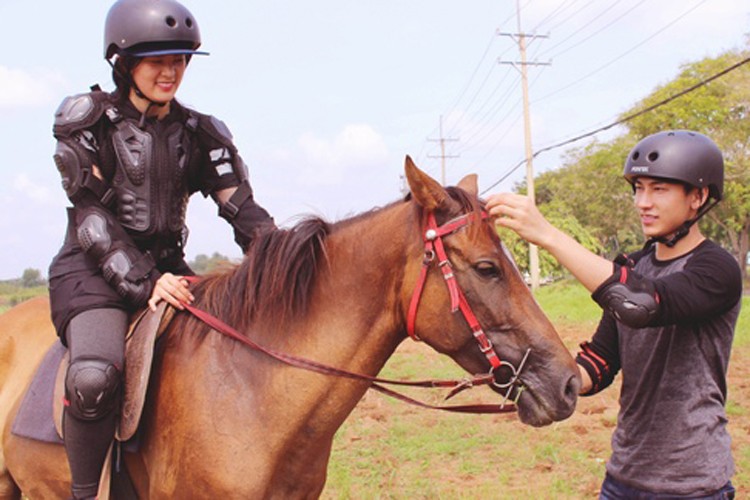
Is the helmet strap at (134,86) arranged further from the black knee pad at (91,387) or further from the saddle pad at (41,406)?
Answer: the saddle pad at (41,406)

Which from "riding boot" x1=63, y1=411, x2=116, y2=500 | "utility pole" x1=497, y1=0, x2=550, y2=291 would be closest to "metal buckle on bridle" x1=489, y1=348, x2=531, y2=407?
"riding boot" x1=63, y1=411, x2=116, y2=500

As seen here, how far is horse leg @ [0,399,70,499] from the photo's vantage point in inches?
129

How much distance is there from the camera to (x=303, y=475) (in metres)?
A: 2.91

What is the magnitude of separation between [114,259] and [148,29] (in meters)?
1.14

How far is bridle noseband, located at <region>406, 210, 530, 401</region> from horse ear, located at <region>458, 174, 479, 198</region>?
0.38 meters

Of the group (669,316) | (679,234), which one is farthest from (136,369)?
(679,234)

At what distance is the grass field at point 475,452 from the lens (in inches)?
231

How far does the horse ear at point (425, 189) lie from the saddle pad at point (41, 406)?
2.13 metres

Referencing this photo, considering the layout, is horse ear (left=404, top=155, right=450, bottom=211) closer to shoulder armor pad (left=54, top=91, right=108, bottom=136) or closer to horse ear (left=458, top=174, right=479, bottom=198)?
horse ear (left=458, top=174, right=479, bottom=198)

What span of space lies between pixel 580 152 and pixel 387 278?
43.7m

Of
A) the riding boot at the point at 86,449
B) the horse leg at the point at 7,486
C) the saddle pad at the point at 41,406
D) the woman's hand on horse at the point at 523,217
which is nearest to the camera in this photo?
the woman's hand on horse at the point at 523,217

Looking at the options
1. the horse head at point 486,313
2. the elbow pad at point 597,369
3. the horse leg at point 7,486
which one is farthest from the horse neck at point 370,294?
Result: the horse leg at point 7,486

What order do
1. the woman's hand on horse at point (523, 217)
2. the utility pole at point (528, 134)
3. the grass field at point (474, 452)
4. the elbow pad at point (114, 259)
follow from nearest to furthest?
the woman's hand on horse at point (523, 217), the elbow pad at point (114, 259), the grass field at point (474, 452), the utility pole at point (528, 134)

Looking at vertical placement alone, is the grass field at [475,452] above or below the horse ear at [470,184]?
below
